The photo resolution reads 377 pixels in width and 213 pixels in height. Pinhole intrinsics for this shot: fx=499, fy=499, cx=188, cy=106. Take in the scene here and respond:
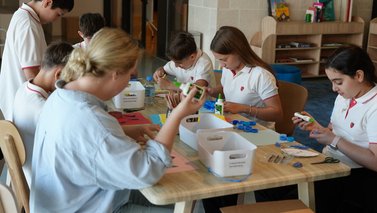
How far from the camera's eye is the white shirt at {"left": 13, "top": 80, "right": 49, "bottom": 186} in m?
2.06

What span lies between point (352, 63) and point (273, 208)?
726mm

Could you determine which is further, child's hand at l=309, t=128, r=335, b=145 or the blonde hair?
child's hand at l=309, t=128, r=335, b=145

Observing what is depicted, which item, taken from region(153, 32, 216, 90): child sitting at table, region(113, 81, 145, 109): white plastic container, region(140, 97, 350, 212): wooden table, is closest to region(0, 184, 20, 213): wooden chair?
region(140, 97, 350, 212): wooden table

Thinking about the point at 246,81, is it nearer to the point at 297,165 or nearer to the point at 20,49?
the point at 297,165

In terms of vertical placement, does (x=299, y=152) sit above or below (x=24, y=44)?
below

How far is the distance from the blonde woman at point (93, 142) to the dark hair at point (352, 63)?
0.80 m

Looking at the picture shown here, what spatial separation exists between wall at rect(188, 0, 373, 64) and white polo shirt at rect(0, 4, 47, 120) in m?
3.37

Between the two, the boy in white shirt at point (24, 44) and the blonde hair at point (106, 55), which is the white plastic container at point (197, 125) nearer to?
the blonde hair at point (106, 55)

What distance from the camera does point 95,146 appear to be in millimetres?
1458

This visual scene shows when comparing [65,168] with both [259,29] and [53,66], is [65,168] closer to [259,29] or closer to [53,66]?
[53,66]

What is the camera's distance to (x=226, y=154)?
1.65 meters

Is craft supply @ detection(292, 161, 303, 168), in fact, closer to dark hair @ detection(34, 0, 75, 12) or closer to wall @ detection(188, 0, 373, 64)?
dark hair @ detection(34, 0, 75, 12)

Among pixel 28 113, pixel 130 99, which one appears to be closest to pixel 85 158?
pixel 28 113

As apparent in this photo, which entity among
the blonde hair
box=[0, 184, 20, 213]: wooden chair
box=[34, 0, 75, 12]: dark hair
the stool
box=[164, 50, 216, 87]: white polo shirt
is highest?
box=[34, 0, 75, 12]: dark hair
